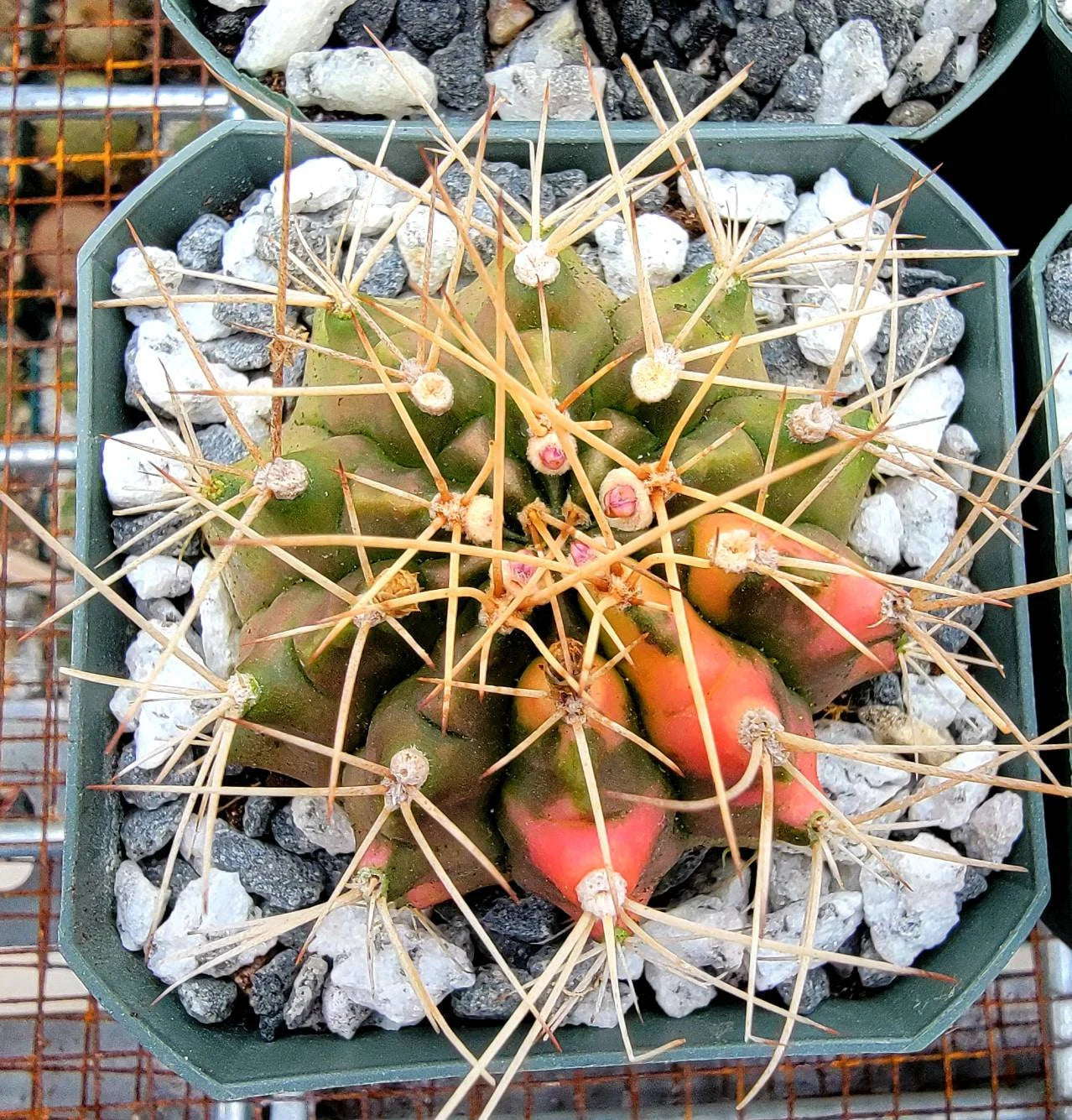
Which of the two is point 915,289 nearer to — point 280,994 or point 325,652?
point 325,652

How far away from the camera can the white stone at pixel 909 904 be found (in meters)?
0.87

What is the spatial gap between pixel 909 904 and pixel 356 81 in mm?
864

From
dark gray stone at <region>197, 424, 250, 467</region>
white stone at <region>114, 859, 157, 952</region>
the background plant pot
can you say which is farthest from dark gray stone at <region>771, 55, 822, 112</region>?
white stone at <region>114, 859, 157, 952</region>

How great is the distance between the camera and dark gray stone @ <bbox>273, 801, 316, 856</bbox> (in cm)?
88

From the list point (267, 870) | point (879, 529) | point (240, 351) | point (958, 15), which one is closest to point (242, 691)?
point (267, 870)

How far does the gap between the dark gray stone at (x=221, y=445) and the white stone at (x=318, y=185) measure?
7.6 inches

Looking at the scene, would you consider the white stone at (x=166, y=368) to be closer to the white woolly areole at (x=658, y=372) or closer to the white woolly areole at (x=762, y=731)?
the white woolly areole at (x=658, y=372)

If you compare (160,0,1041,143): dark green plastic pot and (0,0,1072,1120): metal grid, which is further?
(0,0,1072,1120): metal grid

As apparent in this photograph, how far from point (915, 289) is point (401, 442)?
1.84 feet

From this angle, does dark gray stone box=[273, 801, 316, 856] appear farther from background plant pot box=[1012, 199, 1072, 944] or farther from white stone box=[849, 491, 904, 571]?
background plant pot box=[1012, 199, 1072, 944]

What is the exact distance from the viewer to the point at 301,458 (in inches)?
24.5

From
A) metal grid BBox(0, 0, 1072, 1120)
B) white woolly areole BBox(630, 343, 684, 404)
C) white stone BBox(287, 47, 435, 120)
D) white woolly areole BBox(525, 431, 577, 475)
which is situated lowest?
metal grid BBox(0, 0, 1072, 1120)

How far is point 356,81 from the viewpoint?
969mm

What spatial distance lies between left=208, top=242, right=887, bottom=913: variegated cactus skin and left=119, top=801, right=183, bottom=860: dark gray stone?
0.24 m
